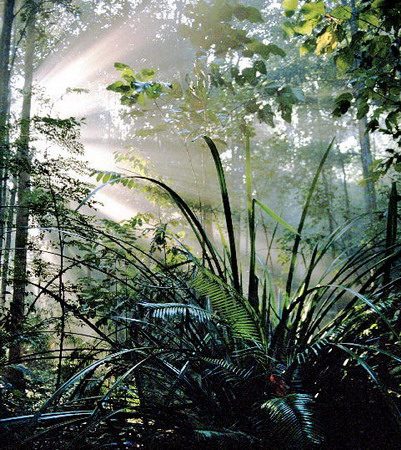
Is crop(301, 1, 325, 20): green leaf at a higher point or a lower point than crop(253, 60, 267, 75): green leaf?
higher

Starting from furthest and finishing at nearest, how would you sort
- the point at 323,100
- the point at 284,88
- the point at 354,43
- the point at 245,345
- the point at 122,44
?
the point at 323,100, the point at 122,44, the point at 284,88, the point at 354,43, the point at 245,345

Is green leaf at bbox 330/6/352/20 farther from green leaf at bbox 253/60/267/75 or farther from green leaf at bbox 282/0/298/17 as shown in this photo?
green leaf at bbox 253/60/267/75

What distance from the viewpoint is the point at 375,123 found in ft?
5.34

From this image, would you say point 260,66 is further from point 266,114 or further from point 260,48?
point 266,114

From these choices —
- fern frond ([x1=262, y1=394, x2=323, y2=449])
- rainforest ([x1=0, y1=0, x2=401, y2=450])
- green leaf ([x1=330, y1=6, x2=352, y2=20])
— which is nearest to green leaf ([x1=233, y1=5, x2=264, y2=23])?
rainforest ([x1=0, y1=0, x2=401, y2=450])

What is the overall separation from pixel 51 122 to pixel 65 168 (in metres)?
0.54

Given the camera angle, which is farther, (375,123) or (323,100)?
(323,100)

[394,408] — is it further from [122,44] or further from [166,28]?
[166,28]

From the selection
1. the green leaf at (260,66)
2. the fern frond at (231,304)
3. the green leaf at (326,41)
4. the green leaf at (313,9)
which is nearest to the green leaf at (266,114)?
the green leaf at (260,66)

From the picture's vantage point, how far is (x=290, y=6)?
1314 mm

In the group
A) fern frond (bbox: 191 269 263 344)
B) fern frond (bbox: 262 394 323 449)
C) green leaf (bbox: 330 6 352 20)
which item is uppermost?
green leaf (bbox: 330 6 352 20)

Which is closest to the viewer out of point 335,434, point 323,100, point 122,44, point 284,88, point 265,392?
point 335,434

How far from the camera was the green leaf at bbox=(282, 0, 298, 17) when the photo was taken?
1307 millimetres

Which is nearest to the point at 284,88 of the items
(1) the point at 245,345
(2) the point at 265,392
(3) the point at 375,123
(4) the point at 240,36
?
(4) the point at 240,36
